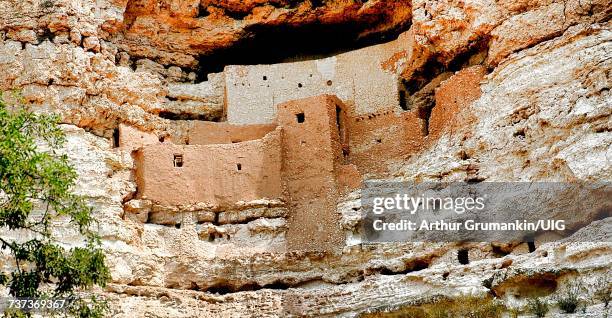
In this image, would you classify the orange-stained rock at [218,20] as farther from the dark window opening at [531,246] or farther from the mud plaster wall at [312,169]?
the dark window opening at [531,246]

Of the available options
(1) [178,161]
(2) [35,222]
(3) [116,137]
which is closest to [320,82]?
(1) [178,161]

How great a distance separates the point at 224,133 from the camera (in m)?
23.9

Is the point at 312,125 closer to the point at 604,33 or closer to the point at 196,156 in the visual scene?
the point at 196,156

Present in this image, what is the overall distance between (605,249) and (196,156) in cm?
933

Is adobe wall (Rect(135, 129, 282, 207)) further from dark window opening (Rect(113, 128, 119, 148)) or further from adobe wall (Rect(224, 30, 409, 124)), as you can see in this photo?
adobe wall (Rect(224, 30, 409, 124))

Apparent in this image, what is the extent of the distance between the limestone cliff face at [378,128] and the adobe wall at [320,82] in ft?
1.52

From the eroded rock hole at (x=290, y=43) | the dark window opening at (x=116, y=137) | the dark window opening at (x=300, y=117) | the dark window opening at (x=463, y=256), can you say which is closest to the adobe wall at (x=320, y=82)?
the eroded rock hole at (x=290, y=43)

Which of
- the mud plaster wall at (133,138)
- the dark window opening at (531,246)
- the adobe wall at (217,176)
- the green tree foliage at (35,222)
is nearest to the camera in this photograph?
the green tree foliage at (35,222)

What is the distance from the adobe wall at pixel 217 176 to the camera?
73.3 ft

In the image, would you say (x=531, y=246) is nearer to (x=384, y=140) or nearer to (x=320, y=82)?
(x=384, y=140)

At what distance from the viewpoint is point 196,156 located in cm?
2262

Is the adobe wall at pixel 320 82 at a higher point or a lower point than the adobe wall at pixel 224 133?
higher

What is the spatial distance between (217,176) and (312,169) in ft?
6.59

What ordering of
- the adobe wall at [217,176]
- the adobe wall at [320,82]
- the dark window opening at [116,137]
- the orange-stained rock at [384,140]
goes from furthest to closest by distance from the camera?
the adobe wall at [320,82], the dark window opening at [116,137], the orange-stained rock at [384,140], the adobe wall at [217,176]
